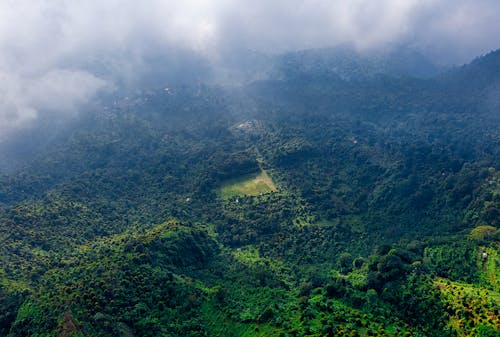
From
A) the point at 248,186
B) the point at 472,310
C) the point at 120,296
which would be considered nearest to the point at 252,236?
the point at 248,186

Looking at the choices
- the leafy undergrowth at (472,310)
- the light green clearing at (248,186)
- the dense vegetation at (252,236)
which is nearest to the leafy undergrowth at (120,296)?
the dense vegetation at (252,236)

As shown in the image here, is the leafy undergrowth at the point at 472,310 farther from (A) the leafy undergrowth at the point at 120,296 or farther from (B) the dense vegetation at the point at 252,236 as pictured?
(A) the leafy undergrowth at the point at 120,296

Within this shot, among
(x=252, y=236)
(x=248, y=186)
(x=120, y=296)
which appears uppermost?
(x=248, y=186)

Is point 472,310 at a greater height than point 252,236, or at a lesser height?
lesser

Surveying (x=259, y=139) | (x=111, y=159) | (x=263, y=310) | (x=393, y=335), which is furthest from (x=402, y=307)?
(x=111, y=159)

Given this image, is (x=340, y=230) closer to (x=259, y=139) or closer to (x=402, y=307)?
(x=402, y=307)

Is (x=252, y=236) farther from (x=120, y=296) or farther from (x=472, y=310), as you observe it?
(x=472, y=310)
